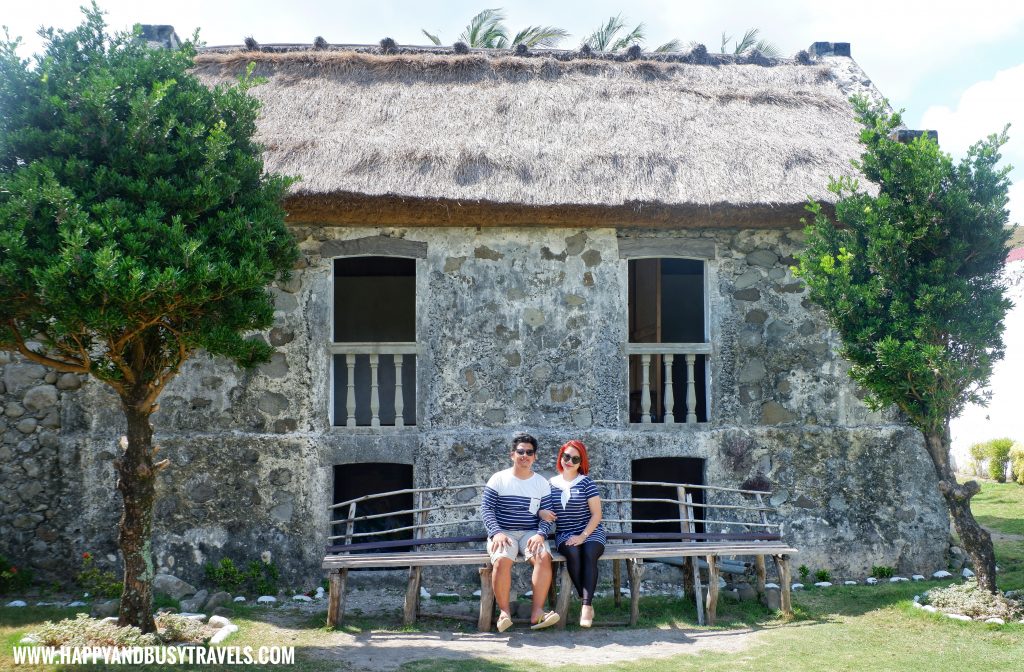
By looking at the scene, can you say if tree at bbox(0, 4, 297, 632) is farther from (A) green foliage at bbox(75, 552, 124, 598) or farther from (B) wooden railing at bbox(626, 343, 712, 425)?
(B) wooden railing at bbox(626, 343, 712, 425)

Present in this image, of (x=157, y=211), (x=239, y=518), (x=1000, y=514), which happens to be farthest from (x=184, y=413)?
(x=1000, y=514)

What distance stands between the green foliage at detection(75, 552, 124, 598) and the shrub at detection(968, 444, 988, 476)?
39.8ft

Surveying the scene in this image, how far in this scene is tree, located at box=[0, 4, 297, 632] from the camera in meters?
5.03

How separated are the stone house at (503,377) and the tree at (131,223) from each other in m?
2.07

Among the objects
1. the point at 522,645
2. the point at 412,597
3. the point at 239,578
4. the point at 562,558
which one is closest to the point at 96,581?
the point at 239,578

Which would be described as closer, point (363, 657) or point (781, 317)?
point (363, 657)

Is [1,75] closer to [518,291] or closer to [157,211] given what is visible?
[157,211]

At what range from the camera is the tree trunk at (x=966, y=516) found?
6.58m

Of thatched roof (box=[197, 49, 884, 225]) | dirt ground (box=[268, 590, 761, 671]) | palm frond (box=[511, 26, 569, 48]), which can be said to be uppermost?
palm frond (box=[511, 26, 569, 48])

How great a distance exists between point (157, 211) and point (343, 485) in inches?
209

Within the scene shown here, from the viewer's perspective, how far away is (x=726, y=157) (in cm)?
838

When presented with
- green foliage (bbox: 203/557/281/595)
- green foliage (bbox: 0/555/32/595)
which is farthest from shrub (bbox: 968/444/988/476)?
green foliage (bbox: 0/555/32/595)

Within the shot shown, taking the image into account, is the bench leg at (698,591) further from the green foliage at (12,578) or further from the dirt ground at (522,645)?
the green foliage at (12,578)

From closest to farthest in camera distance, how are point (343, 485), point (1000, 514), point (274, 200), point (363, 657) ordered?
point (363, 657) → point (274, 200) → point (343, 485) → point (1000, 514)
